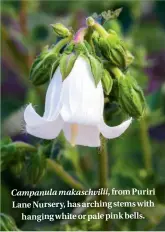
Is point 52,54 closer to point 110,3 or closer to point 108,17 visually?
point 108,17

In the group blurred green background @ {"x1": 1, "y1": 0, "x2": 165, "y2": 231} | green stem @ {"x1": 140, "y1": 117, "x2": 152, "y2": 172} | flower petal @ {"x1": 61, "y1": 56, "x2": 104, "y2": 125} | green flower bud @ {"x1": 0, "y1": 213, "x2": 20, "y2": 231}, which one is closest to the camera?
flower petal @ {"x1": 61, "y1": 56, "x2": 104, "y2": 125}

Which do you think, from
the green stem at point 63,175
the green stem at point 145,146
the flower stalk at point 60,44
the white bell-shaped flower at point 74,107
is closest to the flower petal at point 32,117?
the white bell-shaped flower at point 74,107

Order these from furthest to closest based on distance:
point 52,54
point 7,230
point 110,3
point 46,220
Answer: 1. point 110,3
2. point 46,220
3. point 7,230
4. point 52,54

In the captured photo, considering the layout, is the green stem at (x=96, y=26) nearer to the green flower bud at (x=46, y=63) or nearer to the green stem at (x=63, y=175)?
the green flower bud at (x=46, y=63)

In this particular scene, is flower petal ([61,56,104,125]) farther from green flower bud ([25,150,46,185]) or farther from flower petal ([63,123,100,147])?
green flower bud ([25,150,46,185])

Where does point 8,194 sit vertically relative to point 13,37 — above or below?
below

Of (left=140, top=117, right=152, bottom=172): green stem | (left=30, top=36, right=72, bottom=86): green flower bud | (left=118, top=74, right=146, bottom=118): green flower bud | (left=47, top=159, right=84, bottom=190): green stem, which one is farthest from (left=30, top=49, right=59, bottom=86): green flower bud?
(left=140, top=117, right=152, bottom=172): green stem

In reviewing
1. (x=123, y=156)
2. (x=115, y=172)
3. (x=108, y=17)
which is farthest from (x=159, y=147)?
(x=108, y=17)
